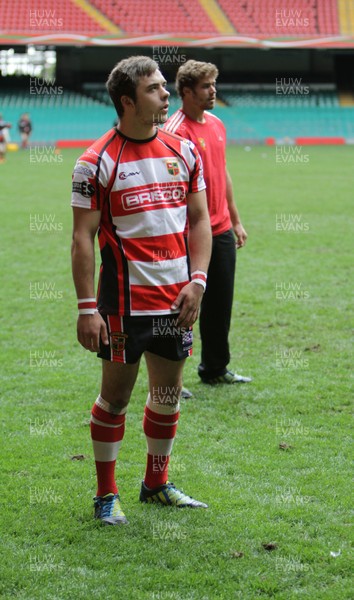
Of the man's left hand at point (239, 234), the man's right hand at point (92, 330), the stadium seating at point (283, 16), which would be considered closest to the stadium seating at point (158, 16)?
the stadium seating at point (283, 16)

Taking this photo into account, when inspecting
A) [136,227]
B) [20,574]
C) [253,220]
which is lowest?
[253,220]

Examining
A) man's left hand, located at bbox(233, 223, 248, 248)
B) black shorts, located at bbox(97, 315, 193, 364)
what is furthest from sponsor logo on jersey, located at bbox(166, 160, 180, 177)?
man's left hand, located at bbox(233, 223, 248, 248)

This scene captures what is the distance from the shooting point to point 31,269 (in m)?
10.6

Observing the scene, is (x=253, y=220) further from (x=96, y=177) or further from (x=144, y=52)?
(x=144, y=52)

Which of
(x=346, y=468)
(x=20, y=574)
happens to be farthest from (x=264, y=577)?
(x=346, y=468)

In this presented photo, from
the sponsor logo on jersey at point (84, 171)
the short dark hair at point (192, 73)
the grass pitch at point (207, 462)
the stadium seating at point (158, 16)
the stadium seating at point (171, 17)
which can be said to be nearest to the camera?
the grass pitch at point (207, 462)

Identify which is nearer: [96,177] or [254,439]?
[96,177]

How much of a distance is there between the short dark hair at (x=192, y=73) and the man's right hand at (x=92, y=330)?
8.03 feet

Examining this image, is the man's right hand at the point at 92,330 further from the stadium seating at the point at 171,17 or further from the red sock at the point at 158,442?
the stadium seating at the point at 171,17

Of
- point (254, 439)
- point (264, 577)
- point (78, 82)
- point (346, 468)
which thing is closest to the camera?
point (264, 577)

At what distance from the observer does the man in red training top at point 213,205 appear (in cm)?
570

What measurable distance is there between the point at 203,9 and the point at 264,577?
4080cm

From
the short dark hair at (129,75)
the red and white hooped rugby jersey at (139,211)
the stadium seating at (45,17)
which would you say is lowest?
the stadium seating at (45,17)

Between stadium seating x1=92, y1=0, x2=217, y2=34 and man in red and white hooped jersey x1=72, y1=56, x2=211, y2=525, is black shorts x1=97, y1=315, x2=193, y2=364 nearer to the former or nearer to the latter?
man in red and white hooped jersey x1=72, y1=56, x2=211, y2=525
